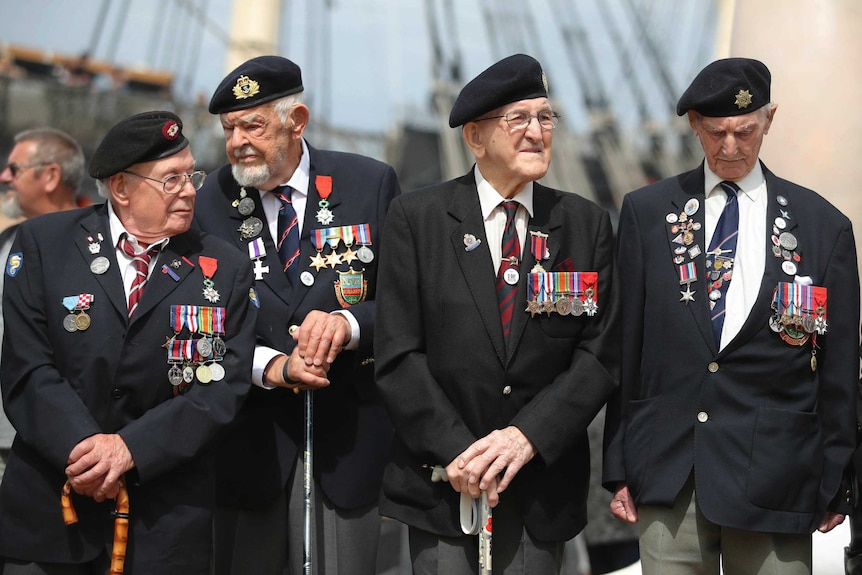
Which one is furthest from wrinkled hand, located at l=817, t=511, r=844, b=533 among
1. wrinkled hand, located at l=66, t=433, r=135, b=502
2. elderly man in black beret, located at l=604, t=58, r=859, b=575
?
wrinkled hand, located at l=66, t=433, r=135, b=502

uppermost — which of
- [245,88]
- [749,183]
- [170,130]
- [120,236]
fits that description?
[245,88]

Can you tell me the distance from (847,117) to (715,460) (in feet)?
7.64

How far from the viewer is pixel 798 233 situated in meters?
3.85

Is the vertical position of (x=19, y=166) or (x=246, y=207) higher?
(x=19, y=166)

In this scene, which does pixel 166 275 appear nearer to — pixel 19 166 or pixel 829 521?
pixel 19 166

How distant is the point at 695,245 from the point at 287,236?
1472 millimetres

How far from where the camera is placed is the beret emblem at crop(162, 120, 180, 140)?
12.9ft

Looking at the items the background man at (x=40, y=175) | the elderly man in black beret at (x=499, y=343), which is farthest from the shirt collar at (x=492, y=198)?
the background man at (x=40, y=175)

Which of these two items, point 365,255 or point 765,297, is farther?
point 365,255

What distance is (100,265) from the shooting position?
3.83 m

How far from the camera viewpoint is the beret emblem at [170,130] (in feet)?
12.9

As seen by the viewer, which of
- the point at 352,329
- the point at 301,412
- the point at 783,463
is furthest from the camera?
the point at 301,412

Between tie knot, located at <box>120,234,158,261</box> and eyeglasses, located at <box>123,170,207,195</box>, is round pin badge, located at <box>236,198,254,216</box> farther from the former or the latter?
tie knot, located at <box>120,234,158,261</box>

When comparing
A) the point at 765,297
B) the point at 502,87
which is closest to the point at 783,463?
the point at 765,297
